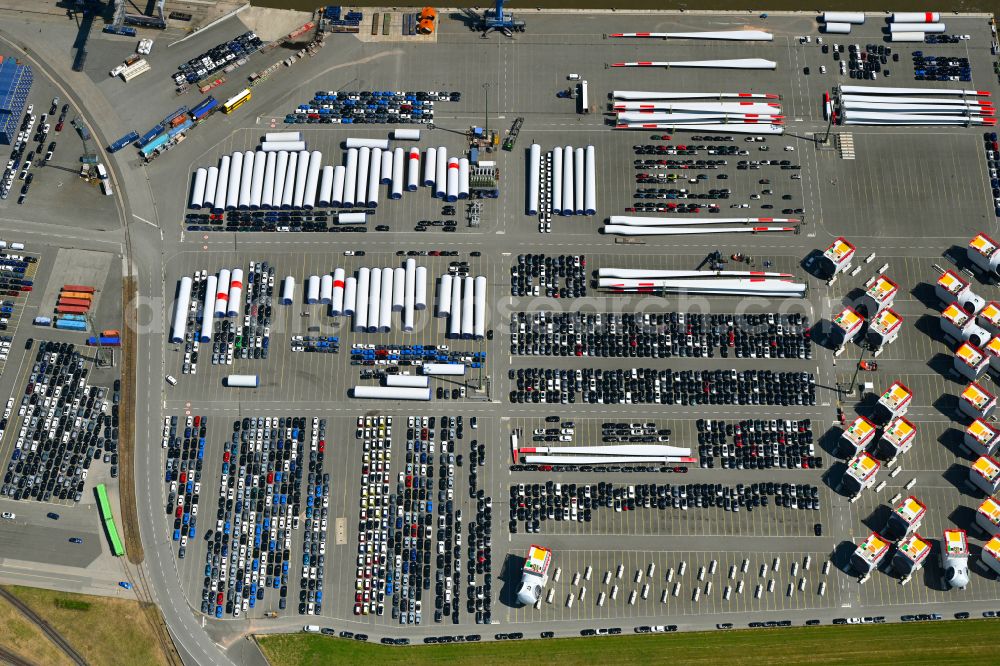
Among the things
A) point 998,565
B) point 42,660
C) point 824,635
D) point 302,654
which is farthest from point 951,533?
point 42,660

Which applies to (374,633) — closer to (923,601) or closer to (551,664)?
(551,664)

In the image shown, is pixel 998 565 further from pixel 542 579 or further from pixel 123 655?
pixel 123 655

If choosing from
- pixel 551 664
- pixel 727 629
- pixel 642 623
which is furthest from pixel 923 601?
pixel 551 664

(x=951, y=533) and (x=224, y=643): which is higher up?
(x=951, y=533)

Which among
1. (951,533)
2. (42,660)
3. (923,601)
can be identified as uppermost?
(951,533)

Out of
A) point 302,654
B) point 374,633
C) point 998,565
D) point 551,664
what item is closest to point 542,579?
point 551,664

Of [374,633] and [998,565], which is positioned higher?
[998,565]
